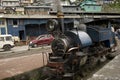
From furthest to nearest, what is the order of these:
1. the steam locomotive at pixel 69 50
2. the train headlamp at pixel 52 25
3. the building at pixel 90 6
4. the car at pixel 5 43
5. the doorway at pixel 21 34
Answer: the building at pixel 90 6
the doorway at pixel 21 34
the car at pixel 5 43
the train headlamp at pixel 52 25
the steam locomotive at pixel 69 50

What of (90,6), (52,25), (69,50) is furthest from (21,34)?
→ (69,50)

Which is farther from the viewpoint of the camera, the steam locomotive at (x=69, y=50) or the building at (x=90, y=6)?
the building at (x=90, y=6)

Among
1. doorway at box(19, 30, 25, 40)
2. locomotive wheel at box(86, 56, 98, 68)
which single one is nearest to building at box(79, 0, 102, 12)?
doorway at box(19, 30, 25, 40)

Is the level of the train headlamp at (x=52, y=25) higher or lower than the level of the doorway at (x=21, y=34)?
higher

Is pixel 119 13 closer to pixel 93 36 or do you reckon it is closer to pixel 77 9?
pixel 77 9

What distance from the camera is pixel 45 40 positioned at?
3112cm

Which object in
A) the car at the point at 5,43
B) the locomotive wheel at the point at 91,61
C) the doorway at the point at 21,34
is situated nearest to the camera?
the locomotive wheel at the point at 91,61

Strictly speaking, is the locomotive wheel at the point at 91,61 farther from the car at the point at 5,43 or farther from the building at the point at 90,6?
the building at the point at 90,6

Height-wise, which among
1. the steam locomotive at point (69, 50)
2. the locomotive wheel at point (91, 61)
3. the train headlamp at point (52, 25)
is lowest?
the locomotive wheel at point (91, 61)

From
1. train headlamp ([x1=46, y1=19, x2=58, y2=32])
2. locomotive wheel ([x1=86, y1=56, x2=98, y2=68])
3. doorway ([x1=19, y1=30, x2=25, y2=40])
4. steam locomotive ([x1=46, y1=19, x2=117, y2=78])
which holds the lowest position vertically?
doorway ([x1=19, y1=30, x2=25, y2=40])

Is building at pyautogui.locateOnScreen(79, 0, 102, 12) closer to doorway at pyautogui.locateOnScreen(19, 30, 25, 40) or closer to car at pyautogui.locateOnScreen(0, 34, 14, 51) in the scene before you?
doorway at pyautogui.locateOnScreen(19, 30, 25, 40)

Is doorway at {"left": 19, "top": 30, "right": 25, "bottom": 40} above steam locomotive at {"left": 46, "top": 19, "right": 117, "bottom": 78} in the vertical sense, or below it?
below

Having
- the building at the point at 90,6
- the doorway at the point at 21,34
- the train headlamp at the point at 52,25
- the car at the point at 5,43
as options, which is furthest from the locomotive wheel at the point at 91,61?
the building at the point at 90,6

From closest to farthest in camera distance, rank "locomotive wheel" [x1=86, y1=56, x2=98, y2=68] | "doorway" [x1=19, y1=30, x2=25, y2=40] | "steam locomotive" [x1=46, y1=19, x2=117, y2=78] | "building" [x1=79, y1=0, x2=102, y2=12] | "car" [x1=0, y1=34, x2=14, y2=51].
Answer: "steam locomotive" [x1=46, y1=19, x2=117, y2=78]
"locomotive wheel" [x1=86, y1=56, x2=98, y2=68]
"car" [x1=0, y1=34, x2=14, y2=51]
"doorway" [x1=19, y1=30, x2=25, y2=40]
"building" [x1=79, y1=0, x2=102, y2=12]
